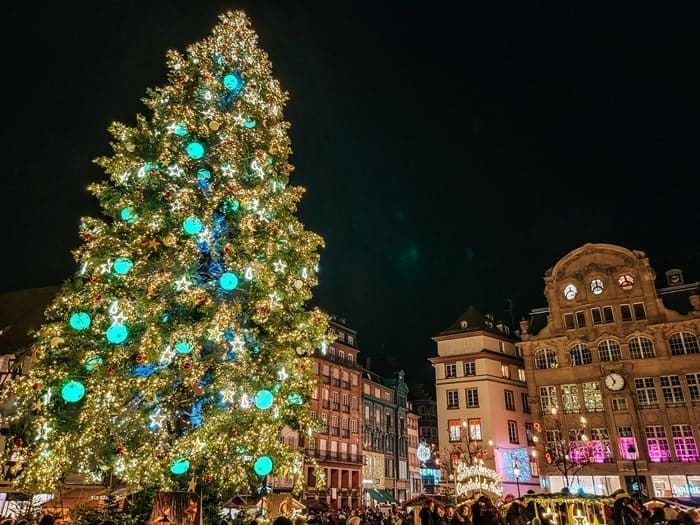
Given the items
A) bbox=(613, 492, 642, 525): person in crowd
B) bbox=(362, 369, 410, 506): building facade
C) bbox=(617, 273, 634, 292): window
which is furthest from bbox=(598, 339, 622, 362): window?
bbox=(362, 369, 410, 506): building facade

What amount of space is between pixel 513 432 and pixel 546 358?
23.2 ft

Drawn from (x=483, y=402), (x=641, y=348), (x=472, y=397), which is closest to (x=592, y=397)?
(x=641, y=348)

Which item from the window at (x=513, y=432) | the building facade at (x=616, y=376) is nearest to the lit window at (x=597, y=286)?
the building facade at (x=616, y=376)

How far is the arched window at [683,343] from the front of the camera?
3414 centimetres

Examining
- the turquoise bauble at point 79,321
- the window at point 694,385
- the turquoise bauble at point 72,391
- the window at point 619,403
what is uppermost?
the window at point 694,385

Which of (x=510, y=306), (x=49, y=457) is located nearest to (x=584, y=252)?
(x=510, y=306)

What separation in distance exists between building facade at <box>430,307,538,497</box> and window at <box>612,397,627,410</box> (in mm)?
Result: 7563

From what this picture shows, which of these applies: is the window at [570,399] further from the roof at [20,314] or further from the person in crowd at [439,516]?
the roof at [20,314]

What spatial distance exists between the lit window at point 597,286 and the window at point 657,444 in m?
10.5

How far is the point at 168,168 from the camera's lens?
10.6m

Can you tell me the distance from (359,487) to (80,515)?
45362mm

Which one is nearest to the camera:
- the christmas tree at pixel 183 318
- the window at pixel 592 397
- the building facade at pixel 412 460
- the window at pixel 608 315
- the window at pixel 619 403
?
the christmas tree at pixel 183 318

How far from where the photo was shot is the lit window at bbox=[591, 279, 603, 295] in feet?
125

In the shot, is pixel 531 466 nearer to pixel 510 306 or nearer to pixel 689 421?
pixel 689 421
